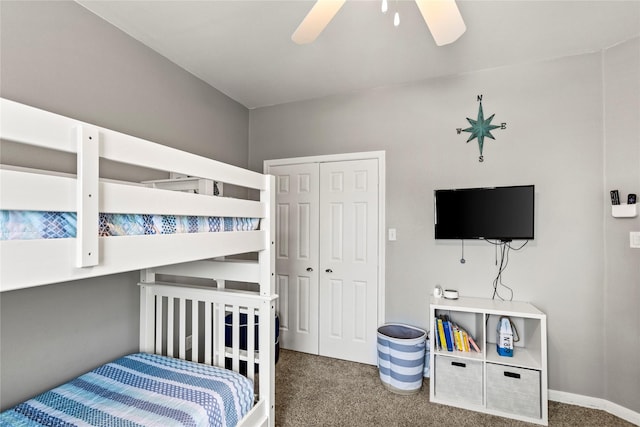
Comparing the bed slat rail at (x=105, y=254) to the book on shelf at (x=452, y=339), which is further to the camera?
the book on shelf at (x=452, y=339)

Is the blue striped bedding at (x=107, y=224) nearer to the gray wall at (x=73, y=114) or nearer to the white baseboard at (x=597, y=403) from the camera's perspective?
the gray wall at (x=73, y=114)

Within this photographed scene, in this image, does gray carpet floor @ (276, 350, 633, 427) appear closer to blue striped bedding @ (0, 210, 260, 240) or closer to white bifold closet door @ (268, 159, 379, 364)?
white bifold closet door @ (268, 159, 379, 364)

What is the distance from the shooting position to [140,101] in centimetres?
215

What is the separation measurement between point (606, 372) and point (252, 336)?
2471mm

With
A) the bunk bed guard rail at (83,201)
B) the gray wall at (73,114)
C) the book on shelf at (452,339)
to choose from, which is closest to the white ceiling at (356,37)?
the gray wall at (73,114)

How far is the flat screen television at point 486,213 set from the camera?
2.25m

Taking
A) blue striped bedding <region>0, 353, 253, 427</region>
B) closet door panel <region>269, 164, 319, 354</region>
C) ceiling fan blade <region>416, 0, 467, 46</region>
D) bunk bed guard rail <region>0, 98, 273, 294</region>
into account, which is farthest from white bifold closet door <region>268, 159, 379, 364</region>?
bunk bed guard rail <region>0, 98, 273, 294</region>

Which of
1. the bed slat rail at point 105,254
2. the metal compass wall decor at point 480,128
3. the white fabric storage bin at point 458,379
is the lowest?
the white fabric storage bin at point 458,379

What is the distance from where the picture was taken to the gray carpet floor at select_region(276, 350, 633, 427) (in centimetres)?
200

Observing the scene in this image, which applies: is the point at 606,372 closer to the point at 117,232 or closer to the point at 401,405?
the point at 401,405

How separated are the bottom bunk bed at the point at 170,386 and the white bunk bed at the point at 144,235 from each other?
0.04 ft

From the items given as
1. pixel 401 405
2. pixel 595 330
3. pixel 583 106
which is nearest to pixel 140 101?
pixel 401 405

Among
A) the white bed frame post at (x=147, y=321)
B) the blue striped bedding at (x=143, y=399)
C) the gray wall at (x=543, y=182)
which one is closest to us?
the blue striped bedding at (x=143, y=399)

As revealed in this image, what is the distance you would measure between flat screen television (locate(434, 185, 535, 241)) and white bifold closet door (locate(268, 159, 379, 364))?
1.96 ft
